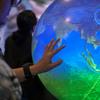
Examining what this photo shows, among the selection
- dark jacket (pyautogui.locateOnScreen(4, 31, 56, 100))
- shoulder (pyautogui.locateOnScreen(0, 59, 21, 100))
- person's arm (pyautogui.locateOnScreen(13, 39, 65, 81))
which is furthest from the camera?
dark jacket (pyautogui.locateOnScreen(4, 31, 56, 100))

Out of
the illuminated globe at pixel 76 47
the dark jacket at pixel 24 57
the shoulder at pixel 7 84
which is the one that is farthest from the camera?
the dark jacket at pixel 24 57

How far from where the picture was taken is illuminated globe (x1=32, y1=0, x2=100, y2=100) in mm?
1981

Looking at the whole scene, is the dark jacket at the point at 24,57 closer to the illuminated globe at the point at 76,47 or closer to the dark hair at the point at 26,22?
the dark hair at the point at 26,22

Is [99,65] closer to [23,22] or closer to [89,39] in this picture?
[89,39]

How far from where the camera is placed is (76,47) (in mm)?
1980

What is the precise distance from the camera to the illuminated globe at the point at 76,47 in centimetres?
198

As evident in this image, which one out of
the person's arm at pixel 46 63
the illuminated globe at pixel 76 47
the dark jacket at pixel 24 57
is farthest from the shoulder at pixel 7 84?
the dark jacket at pixel 24 57

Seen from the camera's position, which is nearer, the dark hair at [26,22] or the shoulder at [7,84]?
the shoulder at [7,84]

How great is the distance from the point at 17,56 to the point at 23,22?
26 centimetres

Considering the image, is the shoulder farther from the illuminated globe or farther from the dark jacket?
the dark jacket

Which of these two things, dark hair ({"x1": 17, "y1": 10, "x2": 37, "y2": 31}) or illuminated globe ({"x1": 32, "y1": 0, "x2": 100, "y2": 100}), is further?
dark hair ({"x1": 17, "y1": 10, "x2": 37, "y2": 31})

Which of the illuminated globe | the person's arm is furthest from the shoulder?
the illuminated globe

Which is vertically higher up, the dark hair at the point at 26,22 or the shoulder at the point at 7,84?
the shoulder at the point at 7,84

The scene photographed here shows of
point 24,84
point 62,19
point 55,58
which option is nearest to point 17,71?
point 55,58
